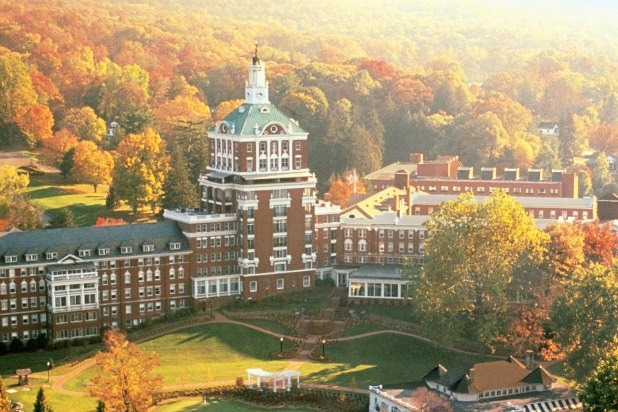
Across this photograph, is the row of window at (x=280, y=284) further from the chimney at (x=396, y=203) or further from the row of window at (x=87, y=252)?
the chimney at (x=396, y=203)

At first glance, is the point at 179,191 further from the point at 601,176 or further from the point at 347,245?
the point at 601,176

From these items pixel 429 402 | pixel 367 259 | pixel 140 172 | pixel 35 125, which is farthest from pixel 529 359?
pixel 35 125

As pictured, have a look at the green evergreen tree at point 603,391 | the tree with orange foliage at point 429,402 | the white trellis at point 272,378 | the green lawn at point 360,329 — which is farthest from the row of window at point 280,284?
the green evergreen tree at point 603,391

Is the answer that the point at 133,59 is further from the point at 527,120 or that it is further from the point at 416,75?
the point at 527,120

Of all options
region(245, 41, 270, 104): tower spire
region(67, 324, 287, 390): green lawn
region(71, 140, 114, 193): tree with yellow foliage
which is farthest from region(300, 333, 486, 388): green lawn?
region(71, 140, 114, 193): tree with yellow foliage

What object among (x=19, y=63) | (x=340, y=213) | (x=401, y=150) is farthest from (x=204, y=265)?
(x=401, y=150)

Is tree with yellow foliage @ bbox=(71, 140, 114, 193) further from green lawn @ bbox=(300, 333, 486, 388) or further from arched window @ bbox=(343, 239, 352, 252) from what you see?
green lawn @ bbox=(300, 333, 486, 388)
